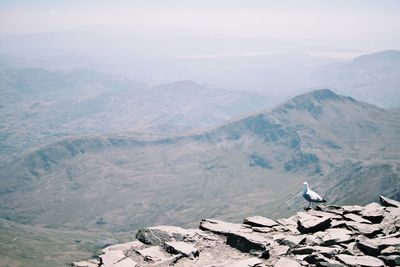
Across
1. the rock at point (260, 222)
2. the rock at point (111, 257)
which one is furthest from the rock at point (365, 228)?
the rock at point (111, 257)

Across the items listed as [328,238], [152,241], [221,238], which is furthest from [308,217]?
[152,241]

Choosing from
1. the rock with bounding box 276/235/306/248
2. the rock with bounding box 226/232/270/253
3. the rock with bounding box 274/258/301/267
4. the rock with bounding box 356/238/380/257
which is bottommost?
the rock with bounding box 226/232/270/253

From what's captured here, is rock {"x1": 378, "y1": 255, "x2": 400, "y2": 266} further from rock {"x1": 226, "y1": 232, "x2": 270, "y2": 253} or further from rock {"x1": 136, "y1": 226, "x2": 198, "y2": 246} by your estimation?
rock {"x1": 136, "y1": 226, "x2": 198, "y2": 246}

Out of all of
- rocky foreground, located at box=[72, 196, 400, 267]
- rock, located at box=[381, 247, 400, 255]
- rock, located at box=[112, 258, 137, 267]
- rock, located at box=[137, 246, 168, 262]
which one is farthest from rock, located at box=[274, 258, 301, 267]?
rock, located at box=[112, 258, 137, 267]

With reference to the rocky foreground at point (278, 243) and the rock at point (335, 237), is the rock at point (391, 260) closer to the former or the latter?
the rocky foreground at point (278, 243)

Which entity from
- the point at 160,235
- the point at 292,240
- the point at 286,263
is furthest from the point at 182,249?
the point at 292,240

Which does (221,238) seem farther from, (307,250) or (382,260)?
(382,260)
